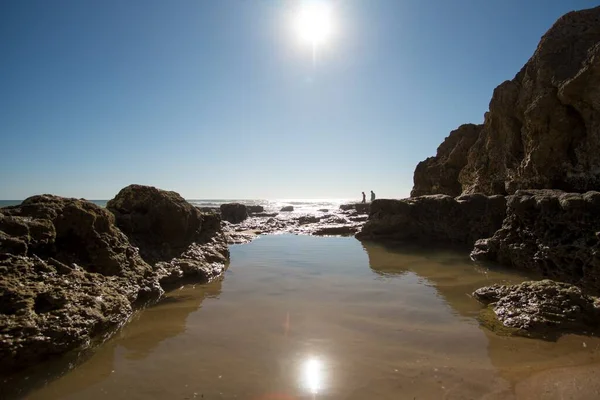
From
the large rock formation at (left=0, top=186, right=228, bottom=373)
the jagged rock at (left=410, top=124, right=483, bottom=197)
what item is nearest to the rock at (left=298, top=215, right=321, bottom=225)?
the jagged rock at (left=410, top=124, right=483, bottom=197)

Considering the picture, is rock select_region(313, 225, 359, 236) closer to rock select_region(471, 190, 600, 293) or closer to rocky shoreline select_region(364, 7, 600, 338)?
rocky shoreline select_region(364, 7, 600, 338)

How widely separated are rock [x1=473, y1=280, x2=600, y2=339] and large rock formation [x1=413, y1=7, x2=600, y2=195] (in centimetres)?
868

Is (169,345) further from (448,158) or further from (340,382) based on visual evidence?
(448,158)

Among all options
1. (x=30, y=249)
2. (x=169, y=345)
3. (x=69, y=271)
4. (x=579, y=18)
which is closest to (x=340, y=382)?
(x=169, y=345)

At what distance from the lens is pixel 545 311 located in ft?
15.5

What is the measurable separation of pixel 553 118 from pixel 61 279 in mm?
16087

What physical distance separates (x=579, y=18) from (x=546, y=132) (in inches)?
205

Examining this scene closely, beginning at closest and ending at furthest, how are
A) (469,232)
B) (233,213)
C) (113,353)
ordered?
(113,353) → (469,232) → (233,213)

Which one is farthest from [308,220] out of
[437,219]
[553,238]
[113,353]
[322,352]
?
[113,353]

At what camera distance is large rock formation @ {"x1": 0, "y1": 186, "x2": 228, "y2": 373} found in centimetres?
372

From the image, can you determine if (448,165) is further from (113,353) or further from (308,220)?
(113,353)

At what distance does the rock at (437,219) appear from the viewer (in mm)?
12142

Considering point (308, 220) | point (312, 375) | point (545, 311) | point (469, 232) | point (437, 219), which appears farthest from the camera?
point (308, 220)

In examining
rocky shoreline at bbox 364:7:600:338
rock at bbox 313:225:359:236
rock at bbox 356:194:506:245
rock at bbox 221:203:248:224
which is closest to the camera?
rocky shoreline at bbox 364:7:600:338
